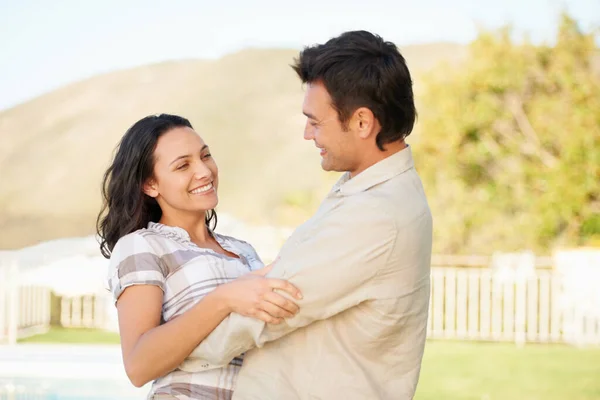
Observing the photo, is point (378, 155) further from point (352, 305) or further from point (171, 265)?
point (171, 265)

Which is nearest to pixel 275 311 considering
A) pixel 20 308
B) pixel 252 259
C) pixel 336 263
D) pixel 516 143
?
pixel 336 263

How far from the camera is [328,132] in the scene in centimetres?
234

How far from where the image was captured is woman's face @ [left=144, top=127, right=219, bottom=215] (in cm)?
288

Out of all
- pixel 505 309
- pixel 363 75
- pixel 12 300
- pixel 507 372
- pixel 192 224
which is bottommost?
pixel 507 372

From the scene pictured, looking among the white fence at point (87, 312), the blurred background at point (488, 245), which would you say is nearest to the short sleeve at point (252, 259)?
the blurred background at point (488, 245)

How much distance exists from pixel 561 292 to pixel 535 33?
4.36m

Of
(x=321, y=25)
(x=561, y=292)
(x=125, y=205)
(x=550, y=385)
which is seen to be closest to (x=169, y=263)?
(x=125, y=205)

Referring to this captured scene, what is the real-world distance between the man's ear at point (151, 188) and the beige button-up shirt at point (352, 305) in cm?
74

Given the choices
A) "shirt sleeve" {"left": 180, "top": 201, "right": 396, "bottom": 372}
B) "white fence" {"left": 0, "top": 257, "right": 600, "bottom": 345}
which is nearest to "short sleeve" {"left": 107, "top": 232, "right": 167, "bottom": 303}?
"shirt sleeve" {"left": 180, "top": 201, "right": 396, "bottom": 372}

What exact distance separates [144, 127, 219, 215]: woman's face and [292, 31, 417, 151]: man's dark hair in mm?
704

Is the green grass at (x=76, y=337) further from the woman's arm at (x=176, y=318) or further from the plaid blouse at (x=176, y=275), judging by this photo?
the woman's arm at (x=176, y=318)

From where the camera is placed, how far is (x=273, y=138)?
47.6m

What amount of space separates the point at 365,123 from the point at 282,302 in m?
0.49

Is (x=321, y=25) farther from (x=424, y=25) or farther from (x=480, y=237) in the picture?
(x=480, y=237)
